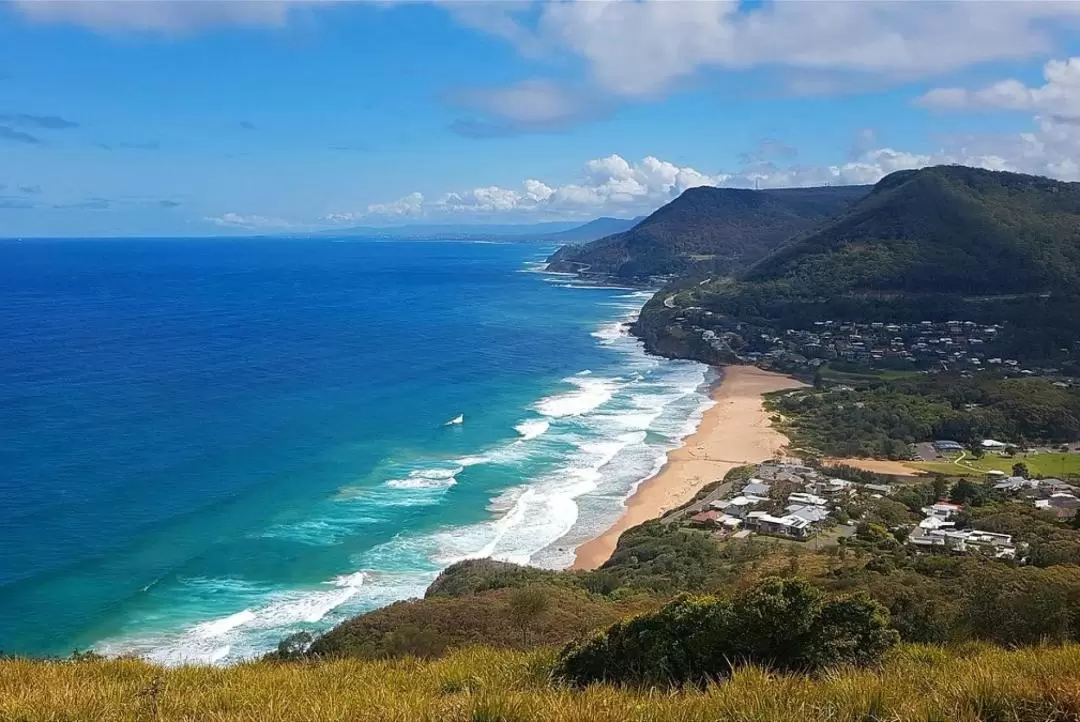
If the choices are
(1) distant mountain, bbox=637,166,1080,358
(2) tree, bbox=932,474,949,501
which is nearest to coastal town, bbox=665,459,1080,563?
(2) tree, bbox=932,474,949,501

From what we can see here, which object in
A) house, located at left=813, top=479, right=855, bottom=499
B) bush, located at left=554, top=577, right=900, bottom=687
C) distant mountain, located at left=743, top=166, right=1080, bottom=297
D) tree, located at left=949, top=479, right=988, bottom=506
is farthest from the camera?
distant mountain, located at left=743, top=166, right=1080, bottom=297

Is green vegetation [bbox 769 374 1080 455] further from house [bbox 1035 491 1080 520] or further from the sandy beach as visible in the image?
house [bbox 1035 491 1080 520]

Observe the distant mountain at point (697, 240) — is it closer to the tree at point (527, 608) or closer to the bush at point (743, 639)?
the tree at point (527, 608)

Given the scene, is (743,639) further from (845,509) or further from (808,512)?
(845,509)

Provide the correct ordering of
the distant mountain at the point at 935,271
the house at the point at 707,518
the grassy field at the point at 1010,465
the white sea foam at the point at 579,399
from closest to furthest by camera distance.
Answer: the house at the point at 707,518 → the grassy field at the point at 1010,465 → the white sea foam at the point at 579,399 → the distant mountain at the point at 935,271

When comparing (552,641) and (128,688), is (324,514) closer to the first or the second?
(552,641)

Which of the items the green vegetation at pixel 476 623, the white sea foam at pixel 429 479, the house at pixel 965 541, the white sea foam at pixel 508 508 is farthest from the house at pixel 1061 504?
the white sea foam at pixel 429 479
